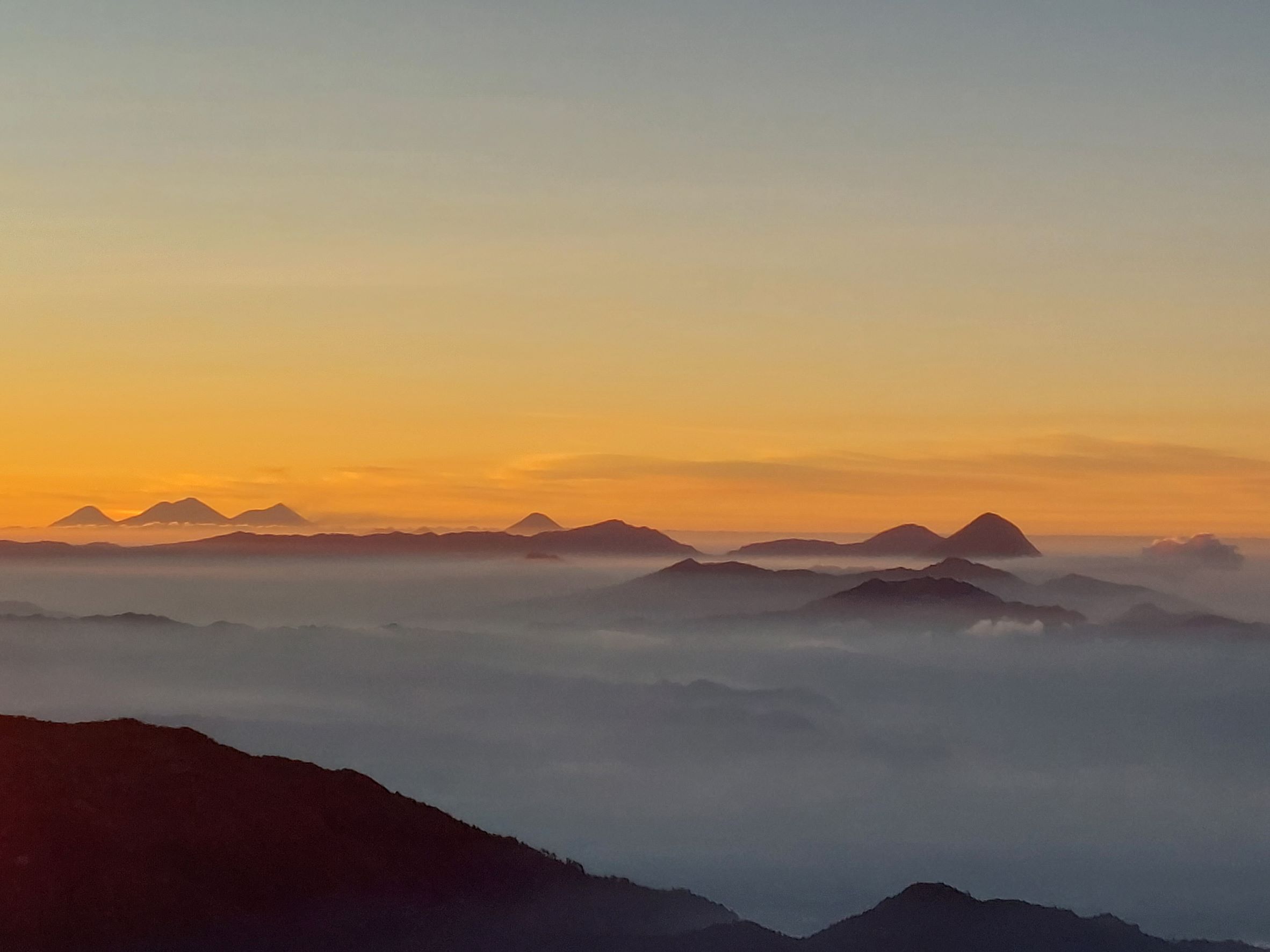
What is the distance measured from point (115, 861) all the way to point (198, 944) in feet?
54.8

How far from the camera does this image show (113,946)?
188 metres

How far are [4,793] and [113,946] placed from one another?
92.0ft

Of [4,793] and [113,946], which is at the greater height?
[4,793]

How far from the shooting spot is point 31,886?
19100 cm

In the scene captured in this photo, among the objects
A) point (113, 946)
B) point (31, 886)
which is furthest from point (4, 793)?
point (113, 946)

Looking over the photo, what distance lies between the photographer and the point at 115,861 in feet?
655

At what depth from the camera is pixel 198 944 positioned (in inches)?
7707

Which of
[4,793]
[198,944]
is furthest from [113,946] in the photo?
[4,793]

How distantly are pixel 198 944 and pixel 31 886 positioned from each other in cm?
2318

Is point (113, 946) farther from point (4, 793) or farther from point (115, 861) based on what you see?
point (4, 793)

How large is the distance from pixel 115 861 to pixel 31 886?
1181 cm

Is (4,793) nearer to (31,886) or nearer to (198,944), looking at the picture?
(31,886)

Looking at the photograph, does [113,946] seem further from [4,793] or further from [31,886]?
[4,793]
